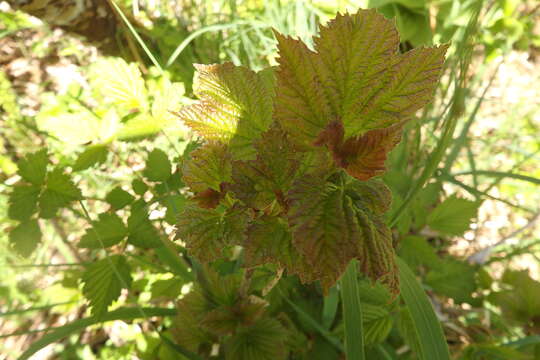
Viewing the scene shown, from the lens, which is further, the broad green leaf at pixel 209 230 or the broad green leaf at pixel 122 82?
the broad green leaf at pixel 122 82

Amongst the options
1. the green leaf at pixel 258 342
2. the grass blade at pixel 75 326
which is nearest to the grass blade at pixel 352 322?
the green leaf at pixel 258 342

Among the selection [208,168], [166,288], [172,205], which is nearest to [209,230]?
[208,168]

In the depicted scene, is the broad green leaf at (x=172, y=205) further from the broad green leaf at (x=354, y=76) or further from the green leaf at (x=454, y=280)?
the green leaf at (x=454, y=280)

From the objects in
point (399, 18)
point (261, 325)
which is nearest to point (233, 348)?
point (261, 325)

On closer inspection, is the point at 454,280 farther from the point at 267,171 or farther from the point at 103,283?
the point at 103,283

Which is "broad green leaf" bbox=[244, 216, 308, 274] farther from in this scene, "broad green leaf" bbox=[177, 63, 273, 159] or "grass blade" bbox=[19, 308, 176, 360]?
"grass blade" bbox=[19, 308, 176, 360]

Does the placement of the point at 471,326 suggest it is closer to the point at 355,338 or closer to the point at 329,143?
the point at 355,338
